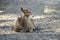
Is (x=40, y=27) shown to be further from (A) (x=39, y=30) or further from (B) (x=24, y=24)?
(B) (x=24, y=24)

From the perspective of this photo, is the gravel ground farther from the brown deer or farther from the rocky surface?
the brown deer

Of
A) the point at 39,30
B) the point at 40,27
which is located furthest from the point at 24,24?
the point at 40,27

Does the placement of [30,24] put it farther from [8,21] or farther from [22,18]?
[8,21]

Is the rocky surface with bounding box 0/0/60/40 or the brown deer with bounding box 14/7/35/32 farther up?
the brown deer with bounding box 14/7/35/32

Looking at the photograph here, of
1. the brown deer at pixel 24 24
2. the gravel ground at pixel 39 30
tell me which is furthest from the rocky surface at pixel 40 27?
the brown deer at pixel 24 24

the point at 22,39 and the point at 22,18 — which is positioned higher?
the point at 22,18

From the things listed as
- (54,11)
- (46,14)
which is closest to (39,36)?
(46,14)

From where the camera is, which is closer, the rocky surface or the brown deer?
the rocky surface

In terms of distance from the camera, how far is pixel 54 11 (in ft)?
38.0

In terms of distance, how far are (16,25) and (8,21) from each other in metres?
1.77

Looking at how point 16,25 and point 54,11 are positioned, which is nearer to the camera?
point 16,25

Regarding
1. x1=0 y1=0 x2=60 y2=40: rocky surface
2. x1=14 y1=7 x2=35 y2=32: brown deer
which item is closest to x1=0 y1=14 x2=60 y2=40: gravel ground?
x1=0 y1=0 x2=60 y2=40: rocky surface

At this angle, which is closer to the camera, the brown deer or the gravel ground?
the gravel ground

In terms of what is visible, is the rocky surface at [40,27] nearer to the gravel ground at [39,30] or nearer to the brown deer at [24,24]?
the gravel ground at [39,30]
